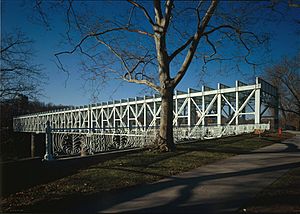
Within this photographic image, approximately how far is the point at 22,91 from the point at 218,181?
806cm

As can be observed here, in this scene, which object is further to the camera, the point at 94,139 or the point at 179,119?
the point at 179,119

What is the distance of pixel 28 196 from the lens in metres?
4.79

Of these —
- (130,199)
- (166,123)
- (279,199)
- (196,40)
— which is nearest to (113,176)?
(130,199)

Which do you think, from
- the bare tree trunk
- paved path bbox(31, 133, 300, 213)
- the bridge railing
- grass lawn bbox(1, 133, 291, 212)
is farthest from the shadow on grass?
the bare tree trunk

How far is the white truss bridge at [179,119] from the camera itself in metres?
11.0

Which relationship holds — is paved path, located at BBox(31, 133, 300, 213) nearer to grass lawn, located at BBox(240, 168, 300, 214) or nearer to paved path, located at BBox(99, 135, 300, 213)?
paved path, located at BBox(99, 135, 300, 213)

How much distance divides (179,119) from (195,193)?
109 ft

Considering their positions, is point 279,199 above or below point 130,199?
above

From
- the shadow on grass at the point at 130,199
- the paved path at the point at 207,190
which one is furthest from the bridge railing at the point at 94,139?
the paved path at the point at 207,190

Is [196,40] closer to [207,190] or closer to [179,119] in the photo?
[207,190]

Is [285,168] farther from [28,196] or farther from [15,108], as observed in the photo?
[15,108]

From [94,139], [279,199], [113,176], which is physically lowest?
[113,176]

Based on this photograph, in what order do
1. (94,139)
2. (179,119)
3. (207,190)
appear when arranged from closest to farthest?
(207,190) → (94,139) → (179,119)

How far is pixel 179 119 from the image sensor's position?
37.4 metres
